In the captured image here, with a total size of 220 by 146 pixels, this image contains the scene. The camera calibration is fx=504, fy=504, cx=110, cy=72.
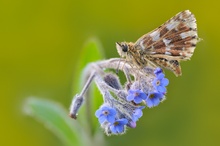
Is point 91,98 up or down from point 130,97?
up

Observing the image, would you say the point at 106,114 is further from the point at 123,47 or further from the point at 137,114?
the point at 123,47

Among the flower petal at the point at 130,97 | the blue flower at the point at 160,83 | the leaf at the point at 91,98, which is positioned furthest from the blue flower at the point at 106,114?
the leaf at the point at 91,98

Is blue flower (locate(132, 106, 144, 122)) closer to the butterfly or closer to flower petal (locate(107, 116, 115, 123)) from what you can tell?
flower petal (locate(107, 116, 115, 123))

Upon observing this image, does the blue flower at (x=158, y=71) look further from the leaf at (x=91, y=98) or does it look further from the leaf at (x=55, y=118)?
the leaf at (x=55, y=118)

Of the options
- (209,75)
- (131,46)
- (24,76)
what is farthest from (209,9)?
(131,46)

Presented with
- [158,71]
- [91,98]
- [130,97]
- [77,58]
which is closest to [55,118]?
[91,98]

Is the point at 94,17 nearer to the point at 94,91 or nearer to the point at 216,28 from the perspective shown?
the point at 216,28

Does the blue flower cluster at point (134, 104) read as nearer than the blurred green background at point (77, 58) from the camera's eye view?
Yes
